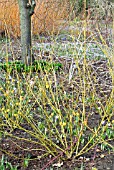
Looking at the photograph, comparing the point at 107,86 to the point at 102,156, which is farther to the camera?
the point at 107,86

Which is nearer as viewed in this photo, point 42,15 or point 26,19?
point 26,19

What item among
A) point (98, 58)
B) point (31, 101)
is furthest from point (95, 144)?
point (98, 58)

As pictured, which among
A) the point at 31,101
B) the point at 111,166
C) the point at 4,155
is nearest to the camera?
the point at 111,166

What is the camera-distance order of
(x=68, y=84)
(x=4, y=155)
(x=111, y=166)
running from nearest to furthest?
(x=111, y=166)
(x=4, y=155)
(x=68, y=84)

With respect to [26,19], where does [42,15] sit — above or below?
below

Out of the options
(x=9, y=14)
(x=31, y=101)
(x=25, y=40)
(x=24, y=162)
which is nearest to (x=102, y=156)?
(x=24, y=162)

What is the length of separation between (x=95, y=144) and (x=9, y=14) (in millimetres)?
6055

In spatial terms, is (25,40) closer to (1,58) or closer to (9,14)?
(1,58)

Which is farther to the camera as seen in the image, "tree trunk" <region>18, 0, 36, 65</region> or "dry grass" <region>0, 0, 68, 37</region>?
"dry grass" <region>0, 0, 68, 37</region>

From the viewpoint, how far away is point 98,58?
5746 millimetres

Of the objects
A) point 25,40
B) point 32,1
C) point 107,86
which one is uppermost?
point 32,1

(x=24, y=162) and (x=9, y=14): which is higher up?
(x=9, y=14)

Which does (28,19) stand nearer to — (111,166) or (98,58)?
(98,58)

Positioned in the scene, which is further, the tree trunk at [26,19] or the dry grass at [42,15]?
the dry grass at [42,15]
